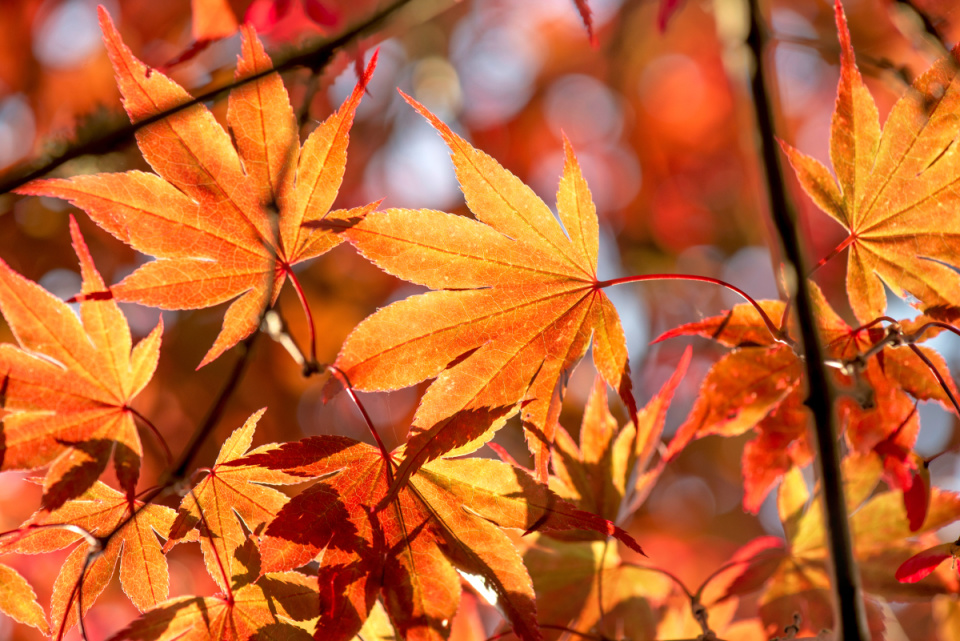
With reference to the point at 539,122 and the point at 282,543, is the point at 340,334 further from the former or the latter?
the point at 282,543

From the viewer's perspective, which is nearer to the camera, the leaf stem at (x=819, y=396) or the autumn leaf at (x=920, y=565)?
the leaf stem at (x=819, y=396)

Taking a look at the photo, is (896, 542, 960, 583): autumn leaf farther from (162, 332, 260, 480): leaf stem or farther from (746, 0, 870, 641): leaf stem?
(162, 332, 260, 480): leaf stem

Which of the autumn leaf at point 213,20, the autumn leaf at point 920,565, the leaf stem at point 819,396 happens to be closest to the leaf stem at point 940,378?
the autumn leaf at point 920,565

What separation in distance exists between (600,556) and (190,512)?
2.02 ft

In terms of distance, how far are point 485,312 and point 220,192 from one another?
0.31 m

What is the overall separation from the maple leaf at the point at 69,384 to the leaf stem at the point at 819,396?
0.66 metres

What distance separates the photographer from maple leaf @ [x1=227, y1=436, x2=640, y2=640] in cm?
63

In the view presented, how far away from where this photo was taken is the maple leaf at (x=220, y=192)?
650 millimetres

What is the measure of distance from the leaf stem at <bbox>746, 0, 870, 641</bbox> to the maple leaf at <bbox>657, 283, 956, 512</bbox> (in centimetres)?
21

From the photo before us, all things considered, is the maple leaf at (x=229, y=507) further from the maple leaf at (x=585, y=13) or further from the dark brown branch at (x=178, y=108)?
the maple leaf at (x=585, y=13)

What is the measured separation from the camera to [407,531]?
0.67m

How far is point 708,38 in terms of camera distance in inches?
170

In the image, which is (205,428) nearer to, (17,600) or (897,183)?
(17,600)

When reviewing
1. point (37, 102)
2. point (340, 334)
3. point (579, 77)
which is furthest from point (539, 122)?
point (37, 102)
